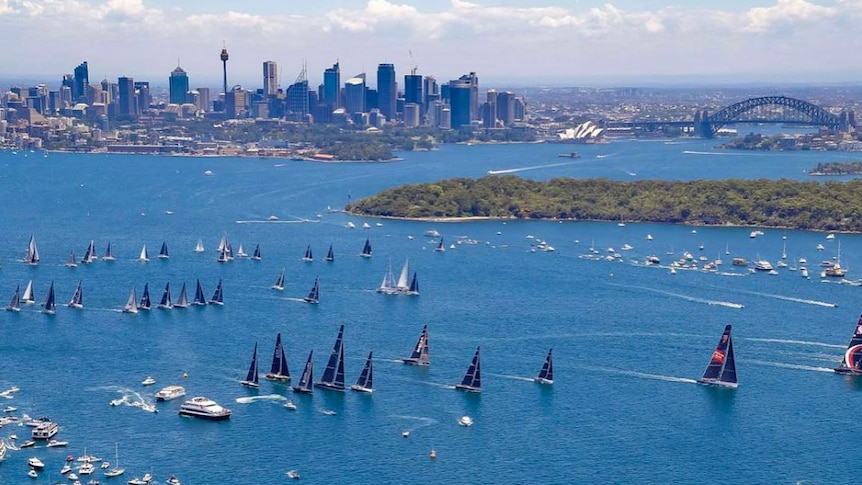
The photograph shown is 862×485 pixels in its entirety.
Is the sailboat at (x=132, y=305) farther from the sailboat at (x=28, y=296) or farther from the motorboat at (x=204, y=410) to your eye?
the motorboat at (x=204, y=410)

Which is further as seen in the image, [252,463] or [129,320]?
[129,320]

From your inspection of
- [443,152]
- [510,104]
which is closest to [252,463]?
[443,152]

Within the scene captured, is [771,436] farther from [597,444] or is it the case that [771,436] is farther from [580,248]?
[580,248]

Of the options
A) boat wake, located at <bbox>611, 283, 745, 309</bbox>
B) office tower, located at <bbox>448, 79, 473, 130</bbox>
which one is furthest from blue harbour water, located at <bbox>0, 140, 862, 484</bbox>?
office tower, located at <bbox>448, 79, 473, 130</bbox>

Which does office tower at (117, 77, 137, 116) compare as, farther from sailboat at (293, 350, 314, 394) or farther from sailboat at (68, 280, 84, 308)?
sailboat at (293, 350, 314, 394)

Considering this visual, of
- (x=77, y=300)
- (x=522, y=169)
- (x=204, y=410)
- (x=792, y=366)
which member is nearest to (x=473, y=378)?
(x=204, y=410)

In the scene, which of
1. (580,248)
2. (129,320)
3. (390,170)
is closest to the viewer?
(129,320)

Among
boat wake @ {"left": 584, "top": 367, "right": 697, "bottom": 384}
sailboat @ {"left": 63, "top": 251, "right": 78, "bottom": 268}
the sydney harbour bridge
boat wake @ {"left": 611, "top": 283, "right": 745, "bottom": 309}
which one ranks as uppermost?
the sydney harbour bridge
